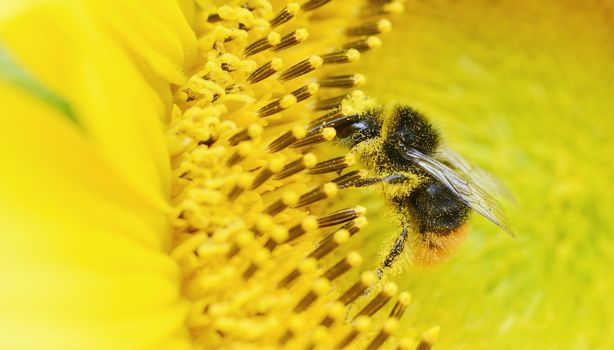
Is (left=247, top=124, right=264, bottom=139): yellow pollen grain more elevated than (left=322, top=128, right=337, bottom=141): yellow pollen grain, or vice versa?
(left=247, top=124, right=264, bottom=139): yellow pollen grain

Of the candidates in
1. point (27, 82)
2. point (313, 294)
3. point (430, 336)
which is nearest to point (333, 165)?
point (313, 294)

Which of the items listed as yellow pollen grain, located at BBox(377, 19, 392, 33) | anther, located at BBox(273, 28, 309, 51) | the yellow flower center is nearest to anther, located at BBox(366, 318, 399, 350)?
the yellow flower center

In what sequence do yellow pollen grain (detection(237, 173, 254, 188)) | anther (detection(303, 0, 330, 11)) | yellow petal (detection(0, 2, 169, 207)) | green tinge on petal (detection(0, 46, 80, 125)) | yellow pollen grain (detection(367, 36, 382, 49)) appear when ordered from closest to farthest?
yellow petal (detection(0, 2, 169, 207)) < green tinge on petal (detection(0, 46, 80, 125)) < yellow pollen grain (detection(237, 173, 254, 188)) < anther (detection(303, 0, 330, 11)) < yellow pollen grain (detection(367, 36, 382, 49))

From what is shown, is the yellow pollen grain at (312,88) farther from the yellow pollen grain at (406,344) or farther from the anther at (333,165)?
the yellow pollen grain at (406,344)

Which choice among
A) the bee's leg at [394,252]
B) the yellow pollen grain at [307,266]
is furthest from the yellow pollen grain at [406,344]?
the yellow pollen grain at [307,266]

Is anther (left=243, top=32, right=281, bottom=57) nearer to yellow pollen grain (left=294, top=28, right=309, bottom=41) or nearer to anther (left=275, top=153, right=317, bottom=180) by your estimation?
yellow pollen grain (left=294, top=28, right=309, bottom=41)

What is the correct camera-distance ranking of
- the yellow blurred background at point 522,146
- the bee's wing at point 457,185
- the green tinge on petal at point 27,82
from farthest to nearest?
the yellow blurred background at point 522,146, the bee's wing at point 457,185, the green tinge on petal at point 27,82
